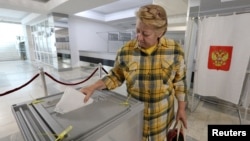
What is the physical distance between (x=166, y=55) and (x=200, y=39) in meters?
1.80

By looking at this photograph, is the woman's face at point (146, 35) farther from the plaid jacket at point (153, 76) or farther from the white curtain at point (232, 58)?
the white curtain at point (232, 58)

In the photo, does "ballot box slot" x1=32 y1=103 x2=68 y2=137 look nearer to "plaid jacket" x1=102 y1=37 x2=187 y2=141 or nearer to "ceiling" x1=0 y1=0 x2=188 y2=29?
"plaid jacket" x1=102 y1=37 x2=187 y2=141

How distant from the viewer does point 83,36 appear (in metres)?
7.43

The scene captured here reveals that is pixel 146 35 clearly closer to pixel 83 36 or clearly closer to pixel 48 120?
pixel 48 120

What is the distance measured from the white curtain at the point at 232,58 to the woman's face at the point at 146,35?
71.0 inches

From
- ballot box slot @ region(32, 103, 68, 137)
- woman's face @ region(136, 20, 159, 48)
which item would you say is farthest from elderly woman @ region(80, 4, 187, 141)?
ballot box slot @ region(32, 103, 68, 137)

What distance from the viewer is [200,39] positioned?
2.27m

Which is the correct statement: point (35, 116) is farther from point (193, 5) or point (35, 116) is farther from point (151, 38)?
point (193, 5)

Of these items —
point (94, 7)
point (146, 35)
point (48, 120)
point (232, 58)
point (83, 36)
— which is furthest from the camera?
point (83, 36)

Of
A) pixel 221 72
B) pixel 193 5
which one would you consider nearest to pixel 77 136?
pixel 221 72

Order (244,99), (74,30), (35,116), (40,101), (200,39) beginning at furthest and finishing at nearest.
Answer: (74,30) → (200,39) → (244,99) → (40,101) → (35,116)

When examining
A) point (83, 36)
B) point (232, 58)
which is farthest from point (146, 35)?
point (83, 36)

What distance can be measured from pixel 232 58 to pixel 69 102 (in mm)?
2292

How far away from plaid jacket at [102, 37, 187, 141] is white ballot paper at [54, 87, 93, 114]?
0.81 feet
